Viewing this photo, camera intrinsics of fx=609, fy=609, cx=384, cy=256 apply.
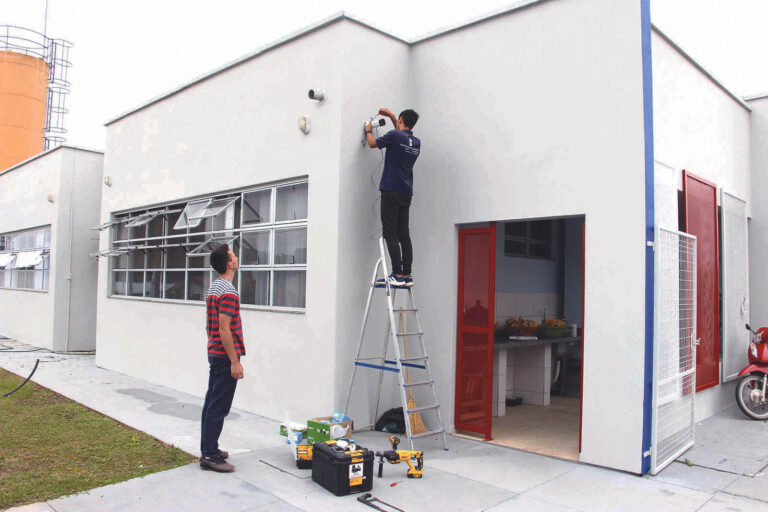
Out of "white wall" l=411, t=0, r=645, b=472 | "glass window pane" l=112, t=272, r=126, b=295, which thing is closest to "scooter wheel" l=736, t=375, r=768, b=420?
"white wall" l=411, t=0, r=645, b=472

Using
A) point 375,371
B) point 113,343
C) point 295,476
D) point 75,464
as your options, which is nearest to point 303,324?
point 375,371

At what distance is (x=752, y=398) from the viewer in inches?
290

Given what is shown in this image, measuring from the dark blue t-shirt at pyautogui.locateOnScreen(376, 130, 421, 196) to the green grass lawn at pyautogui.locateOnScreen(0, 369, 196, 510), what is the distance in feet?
10.9

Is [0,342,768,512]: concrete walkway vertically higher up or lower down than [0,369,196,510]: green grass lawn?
lower down

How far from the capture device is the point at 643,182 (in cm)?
530

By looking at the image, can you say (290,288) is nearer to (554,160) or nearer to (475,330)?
(475,330)

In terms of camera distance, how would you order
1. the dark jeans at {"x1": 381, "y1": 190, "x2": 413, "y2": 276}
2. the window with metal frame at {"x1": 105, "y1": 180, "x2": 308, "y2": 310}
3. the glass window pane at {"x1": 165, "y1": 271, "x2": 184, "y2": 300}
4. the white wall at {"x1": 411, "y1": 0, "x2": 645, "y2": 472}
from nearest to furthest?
the white wall at {"x1": 411, "y1": 0, "x2": 645, "y2": 472} < the dark jeans at {"x1": 381, "y1": 190, "x2": 413, "y2": 276} < the window with metal frame at {"x1": 105, "y1": 180, "x2": 308, "y2": 310} < the glass window pane at {"x1": 165, "y1": 271, "x2": 184, "y2": 300}

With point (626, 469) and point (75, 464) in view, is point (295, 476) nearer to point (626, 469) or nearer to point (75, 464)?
point (75, 464)

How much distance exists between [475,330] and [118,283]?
767cm

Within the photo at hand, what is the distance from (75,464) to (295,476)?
195 cm

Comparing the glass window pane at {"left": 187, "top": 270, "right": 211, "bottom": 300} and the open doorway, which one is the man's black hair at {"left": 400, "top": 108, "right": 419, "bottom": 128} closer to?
the open doorway

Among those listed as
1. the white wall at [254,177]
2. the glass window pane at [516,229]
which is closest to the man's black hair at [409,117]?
the white wall at [254,177]

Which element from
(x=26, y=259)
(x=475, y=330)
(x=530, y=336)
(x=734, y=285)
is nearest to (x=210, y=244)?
(x=475, y=330)

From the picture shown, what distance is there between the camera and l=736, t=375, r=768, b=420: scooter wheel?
729 cm
